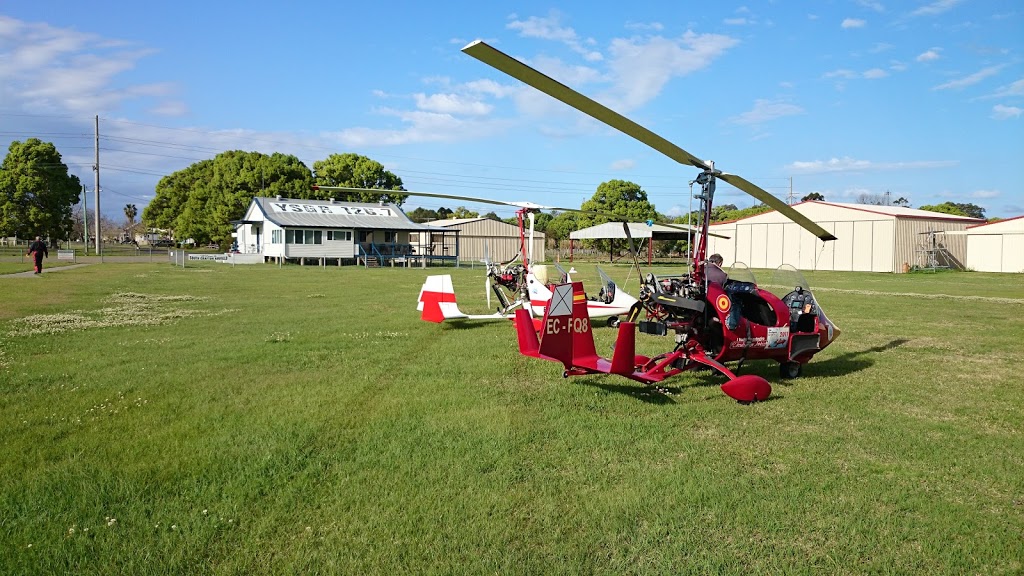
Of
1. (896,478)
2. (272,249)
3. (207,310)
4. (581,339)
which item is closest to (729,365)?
(581,339)

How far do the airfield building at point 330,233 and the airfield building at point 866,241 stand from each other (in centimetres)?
2549

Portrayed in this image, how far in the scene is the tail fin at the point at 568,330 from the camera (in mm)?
7125

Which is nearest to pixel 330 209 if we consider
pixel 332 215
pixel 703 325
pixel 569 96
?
pixel 332 215

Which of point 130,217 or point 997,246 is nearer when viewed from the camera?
point 997,246

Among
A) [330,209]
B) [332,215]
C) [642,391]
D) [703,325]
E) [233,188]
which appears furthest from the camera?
[233,188]

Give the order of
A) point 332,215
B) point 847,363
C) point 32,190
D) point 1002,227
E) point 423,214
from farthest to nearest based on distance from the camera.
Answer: point 423,214, point 32,190, point 332,215, point 1002,227, point 847,363

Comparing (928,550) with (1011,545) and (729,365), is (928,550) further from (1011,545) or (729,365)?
(729,365)

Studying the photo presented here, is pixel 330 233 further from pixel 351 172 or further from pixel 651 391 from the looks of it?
pixel 651 391

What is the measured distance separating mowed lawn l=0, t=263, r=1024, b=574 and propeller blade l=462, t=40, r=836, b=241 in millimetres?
2623

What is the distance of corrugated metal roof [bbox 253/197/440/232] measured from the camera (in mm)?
46750

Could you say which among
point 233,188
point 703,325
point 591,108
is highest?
point 233,188

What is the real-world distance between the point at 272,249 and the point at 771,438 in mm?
46300

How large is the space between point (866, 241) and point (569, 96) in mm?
49679

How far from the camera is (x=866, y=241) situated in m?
46.7
